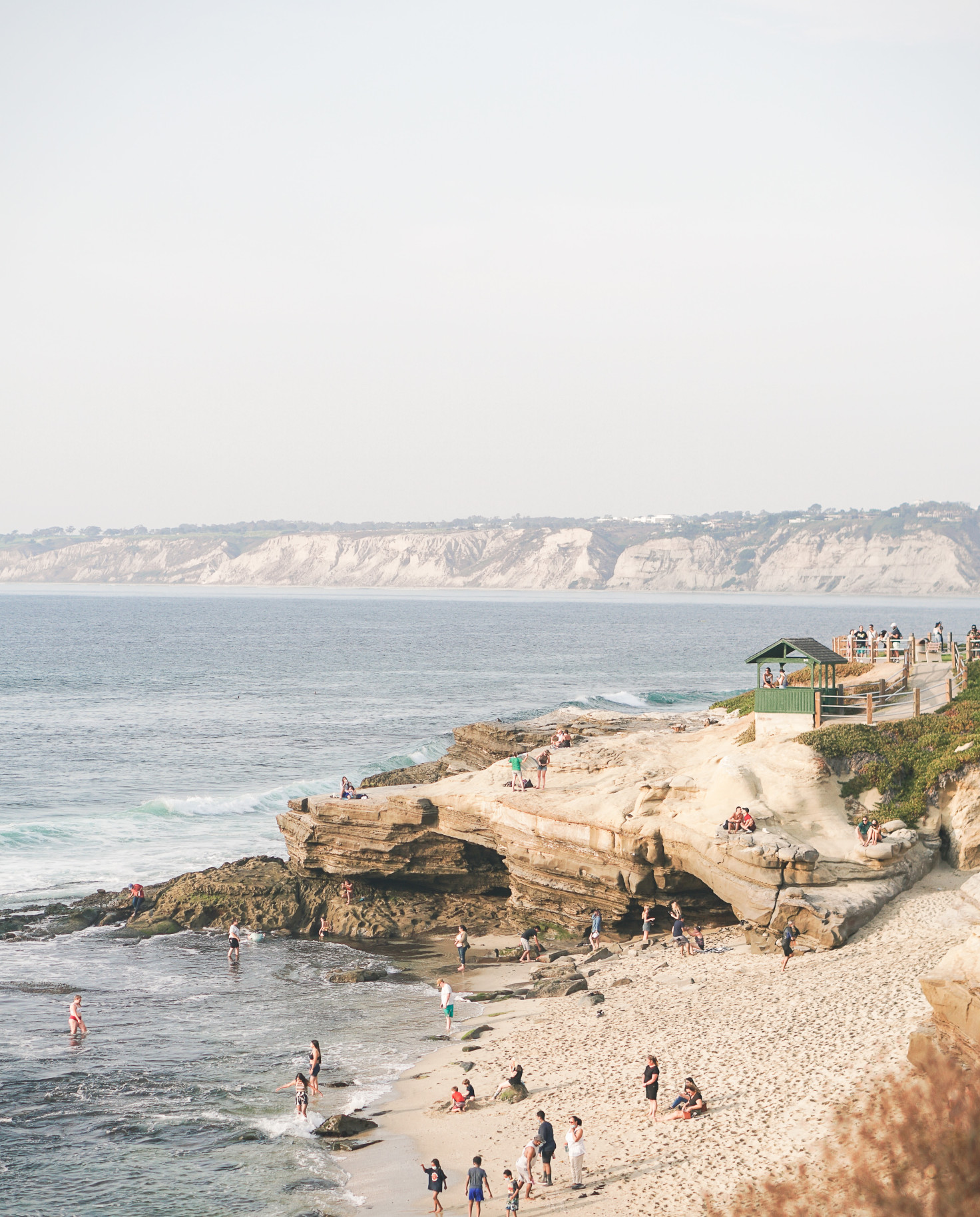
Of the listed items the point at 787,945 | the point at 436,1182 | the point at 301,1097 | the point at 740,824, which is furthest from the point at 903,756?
the point at 301,1097

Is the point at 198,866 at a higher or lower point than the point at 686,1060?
lower

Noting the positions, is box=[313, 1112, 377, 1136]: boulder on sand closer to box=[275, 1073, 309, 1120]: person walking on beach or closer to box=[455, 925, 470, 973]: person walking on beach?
box=[275, 1073, 309, 1120]: person walking on beach

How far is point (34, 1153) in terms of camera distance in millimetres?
17547

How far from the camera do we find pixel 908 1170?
986 cm

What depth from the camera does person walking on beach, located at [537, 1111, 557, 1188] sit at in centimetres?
1583

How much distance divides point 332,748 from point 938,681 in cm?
3367

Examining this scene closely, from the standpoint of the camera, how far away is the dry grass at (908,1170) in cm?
874

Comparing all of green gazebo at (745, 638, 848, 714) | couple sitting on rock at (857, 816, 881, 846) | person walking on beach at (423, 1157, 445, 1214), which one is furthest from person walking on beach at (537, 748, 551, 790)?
person walking on beach at (423, 1157, 445, 1214)

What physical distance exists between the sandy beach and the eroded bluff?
3.79 ft

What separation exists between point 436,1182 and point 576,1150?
6.97ft

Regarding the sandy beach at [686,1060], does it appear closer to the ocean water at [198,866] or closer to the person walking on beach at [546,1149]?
the person walking on beach at [546,1149]

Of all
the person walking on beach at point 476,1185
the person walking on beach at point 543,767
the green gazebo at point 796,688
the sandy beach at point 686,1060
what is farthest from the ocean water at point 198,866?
the green gazebo at point 796,688

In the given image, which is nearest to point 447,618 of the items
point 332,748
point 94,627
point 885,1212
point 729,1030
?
point 94,627

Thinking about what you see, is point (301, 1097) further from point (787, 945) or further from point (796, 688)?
point (796, 688)
